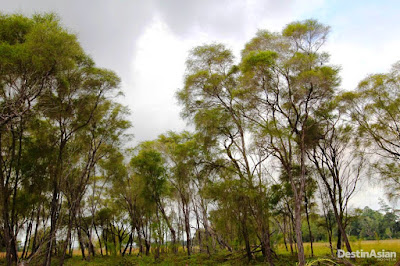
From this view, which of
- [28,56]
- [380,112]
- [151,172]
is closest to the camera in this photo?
[28,56]

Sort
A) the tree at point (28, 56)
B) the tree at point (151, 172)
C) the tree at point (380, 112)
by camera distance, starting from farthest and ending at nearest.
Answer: the tree at point (151, 172), the tree at point (380, 112), the tree at point (28, 56)

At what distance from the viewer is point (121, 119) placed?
16.0 m

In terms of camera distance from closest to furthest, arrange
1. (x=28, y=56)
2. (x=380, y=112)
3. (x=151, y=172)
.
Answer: (x=28, y=56), (x=380, y=112), (x=151, y=172)

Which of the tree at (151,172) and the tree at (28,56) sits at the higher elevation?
the tree at (28,56)

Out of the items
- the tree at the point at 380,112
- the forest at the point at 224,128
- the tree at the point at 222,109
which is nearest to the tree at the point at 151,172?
the forest at the point at 224,128

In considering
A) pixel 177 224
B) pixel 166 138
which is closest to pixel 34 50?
pixel 166 138

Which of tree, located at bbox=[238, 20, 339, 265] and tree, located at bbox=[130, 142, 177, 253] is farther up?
tree, located at bbox=[238, 20, 339, 265]

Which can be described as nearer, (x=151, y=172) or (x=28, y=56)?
(x=28, y=56)

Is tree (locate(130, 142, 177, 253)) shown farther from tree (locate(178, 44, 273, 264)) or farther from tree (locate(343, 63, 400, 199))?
tree (locate(343, 63, 400, 199))

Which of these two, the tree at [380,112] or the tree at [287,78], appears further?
the tree at [380,112]

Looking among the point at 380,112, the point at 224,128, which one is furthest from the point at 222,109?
the point at 380,112

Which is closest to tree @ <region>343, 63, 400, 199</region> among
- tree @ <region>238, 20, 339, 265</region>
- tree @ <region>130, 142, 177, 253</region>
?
tree @ <region>238, 20, 339, 265</region>

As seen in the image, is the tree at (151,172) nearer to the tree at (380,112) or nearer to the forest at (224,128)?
the forest at (224,128)

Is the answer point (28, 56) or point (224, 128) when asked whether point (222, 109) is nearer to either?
point (224, 128)
